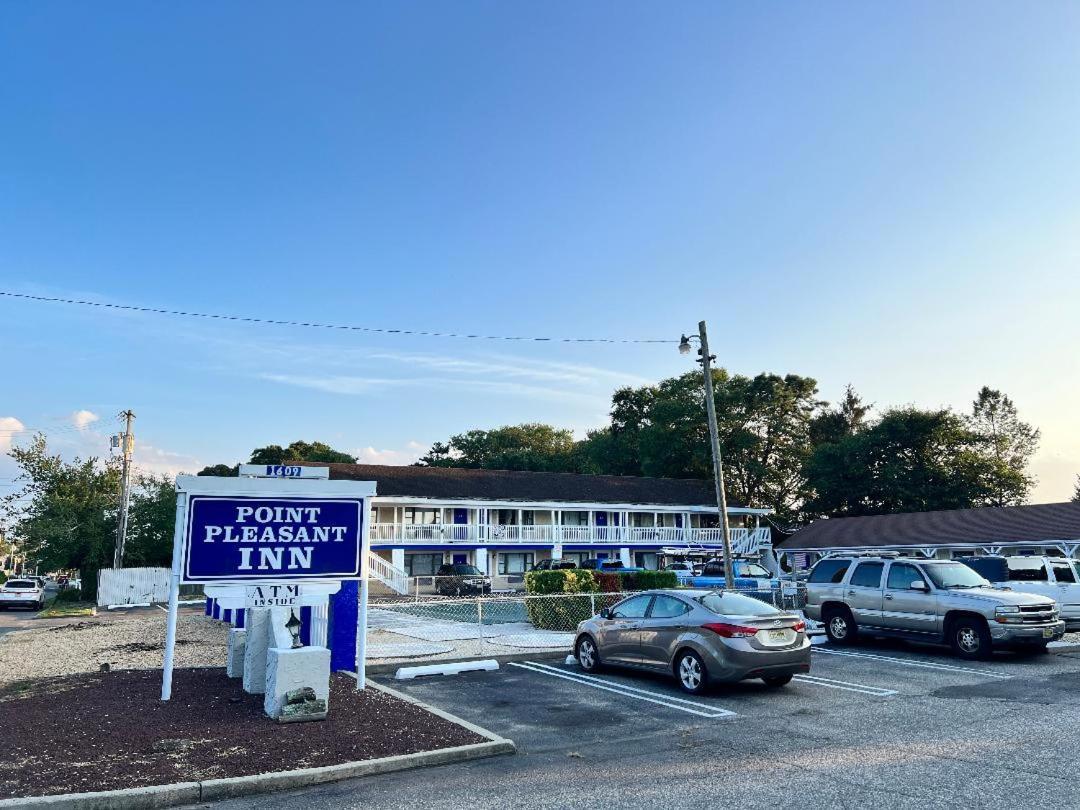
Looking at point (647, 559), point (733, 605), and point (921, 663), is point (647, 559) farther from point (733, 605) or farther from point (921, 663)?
point (733, 605)

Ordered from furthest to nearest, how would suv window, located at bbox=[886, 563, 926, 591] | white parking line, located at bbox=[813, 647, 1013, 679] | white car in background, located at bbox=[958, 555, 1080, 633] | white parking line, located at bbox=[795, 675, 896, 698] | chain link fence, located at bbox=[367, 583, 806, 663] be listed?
1. white car in background, located at bbox=[958, 555, 1080, 633]
2. suv window, located at bbox=[886, 563, 926, 591]
3. chain link fence, located at bbox=[367, 583, 806, 663]
4. white parking line, located at bbox=[813, 647, 1013, 679]
5. white parking line, located at bbox=[795, 675, 896, 698]

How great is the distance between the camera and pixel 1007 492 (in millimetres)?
51562

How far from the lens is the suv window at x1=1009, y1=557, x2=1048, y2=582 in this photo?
61.9ft

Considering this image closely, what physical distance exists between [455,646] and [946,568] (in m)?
10.0

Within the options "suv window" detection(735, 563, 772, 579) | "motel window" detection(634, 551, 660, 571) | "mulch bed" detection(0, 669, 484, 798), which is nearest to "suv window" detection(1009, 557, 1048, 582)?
"suv window" detection(735, 563, 772, 579)

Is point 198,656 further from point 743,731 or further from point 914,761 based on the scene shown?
point 914,761

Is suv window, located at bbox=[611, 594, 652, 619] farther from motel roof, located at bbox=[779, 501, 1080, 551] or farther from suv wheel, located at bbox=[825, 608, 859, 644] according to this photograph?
motel roof, located at bbox=[779, 501, 1080, 551]

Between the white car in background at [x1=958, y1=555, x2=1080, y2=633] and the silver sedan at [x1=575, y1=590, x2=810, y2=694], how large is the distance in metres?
9.39

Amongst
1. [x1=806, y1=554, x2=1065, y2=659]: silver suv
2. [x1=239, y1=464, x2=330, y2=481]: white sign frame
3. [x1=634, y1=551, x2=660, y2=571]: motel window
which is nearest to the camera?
[x1=239, y1=464, x2=330, y2=481]: white sign frame

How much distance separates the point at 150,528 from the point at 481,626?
32.1 m

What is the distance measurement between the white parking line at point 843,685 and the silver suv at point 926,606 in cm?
410

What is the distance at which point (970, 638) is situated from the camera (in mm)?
14398

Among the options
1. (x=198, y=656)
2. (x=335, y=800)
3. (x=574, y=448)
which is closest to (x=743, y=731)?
(x=335, y=800)

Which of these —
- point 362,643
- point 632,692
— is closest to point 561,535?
point 632,692
